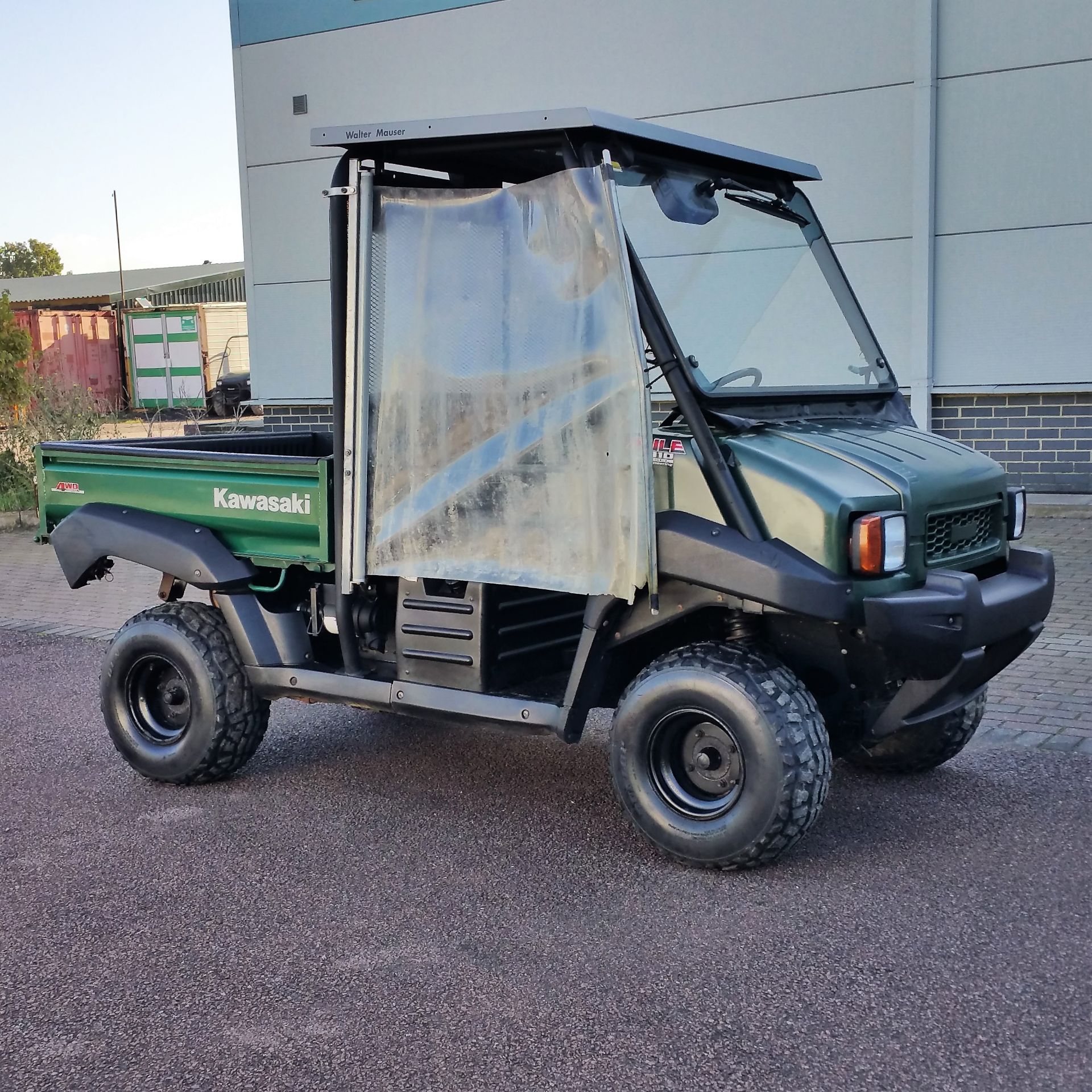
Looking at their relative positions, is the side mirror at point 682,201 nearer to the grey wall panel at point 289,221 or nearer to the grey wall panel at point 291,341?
the grey wall panel at point 291,341

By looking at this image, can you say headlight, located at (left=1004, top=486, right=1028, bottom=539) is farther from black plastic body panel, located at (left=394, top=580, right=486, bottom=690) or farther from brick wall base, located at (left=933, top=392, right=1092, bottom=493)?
brick wall base, located at (left=933, top=392, right=1092, bottom=493)

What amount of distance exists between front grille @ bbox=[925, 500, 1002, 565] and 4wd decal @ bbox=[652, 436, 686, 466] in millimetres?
843

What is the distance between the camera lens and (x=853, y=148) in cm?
1166

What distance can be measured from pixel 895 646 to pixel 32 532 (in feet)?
38.0

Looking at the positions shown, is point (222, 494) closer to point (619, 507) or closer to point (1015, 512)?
point (619, 507)

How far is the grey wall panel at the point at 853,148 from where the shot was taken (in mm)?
11461

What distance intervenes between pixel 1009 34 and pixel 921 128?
3.34ft

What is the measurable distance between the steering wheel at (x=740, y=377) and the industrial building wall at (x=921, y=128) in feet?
24.5

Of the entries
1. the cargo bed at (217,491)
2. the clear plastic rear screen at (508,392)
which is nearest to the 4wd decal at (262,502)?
the cargo bed at (217,491)

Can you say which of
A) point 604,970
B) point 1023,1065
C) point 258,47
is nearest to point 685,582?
point 604,970

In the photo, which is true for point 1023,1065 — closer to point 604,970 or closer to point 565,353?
point 604,970

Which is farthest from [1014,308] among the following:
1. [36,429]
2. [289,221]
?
[36,429]

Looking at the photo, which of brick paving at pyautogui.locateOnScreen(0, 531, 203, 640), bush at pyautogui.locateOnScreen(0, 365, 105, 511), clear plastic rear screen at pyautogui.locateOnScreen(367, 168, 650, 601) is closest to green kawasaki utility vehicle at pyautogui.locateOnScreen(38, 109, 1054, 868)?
clear plastic rear screen at pyautogui.locateOnScreen(367, 168, 650, 601)

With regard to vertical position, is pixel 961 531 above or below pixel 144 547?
above
